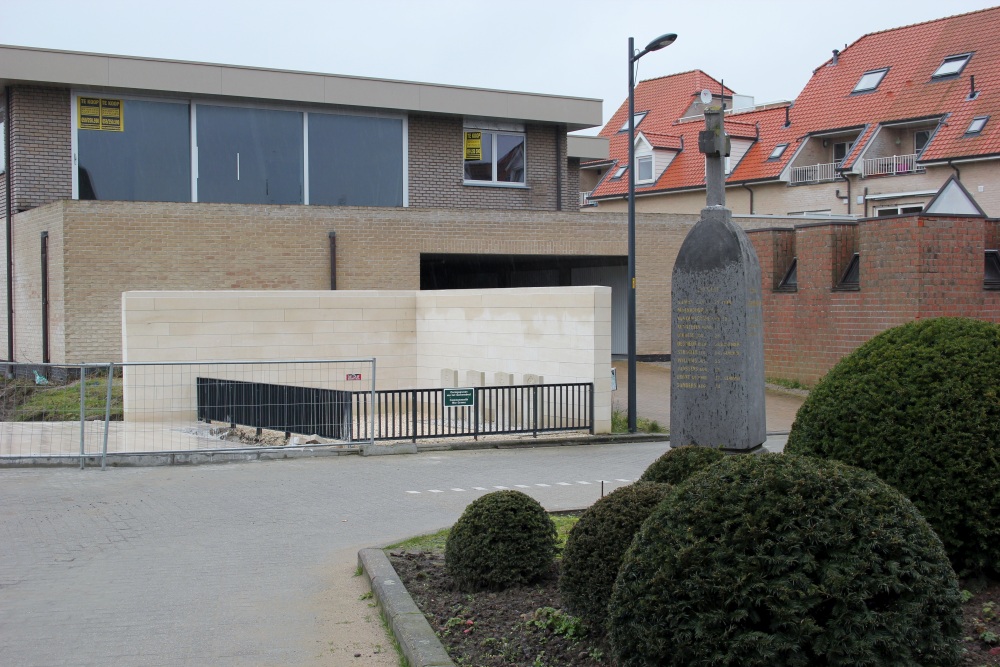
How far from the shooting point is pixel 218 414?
17.2 meters

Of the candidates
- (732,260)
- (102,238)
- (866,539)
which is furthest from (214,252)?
(866,539)

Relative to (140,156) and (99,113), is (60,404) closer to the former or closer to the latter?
(140,156)

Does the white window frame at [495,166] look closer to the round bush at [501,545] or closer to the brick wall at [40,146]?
the brick wall at [40,146]

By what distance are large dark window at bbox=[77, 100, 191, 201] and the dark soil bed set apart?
22.5 m

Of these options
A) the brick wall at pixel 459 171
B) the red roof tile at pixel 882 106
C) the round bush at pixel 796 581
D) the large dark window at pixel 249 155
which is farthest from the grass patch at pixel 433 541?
the red roof tile at pixel 882 106

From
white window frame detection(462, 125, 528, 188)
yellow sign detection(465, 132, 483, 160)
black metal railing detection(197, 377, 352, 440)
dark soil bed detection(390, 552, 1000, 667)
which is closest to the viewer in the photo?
dark soil bed detection(390, 552, 1000, 667)

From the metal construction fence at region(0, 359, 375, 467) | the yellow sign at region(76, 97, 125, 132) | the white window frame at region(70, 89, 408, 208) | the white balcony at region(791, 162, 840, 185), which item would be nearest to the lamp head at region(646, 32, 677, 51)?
the metal construction fence at region(0, 359, 375, 467)

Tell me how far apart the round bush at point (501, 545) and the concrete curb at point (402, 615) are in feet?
1.45

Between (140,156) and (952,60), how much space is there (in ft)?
98.9

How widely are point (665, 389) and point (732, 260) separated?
16683 mm

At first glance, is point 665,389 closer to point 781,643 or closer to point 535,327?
point 535,327

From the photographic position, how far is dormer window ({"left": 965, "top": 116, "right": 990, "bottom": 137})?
36.8 m

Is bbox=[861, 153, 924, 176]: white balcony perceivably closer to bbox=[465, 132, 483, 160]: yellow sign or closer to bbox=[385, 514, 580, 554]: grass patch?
bbox=[465, 132, 483, 160]: yellow sign

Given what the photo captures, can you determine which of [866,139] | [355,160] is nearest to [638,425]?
[355,160]
